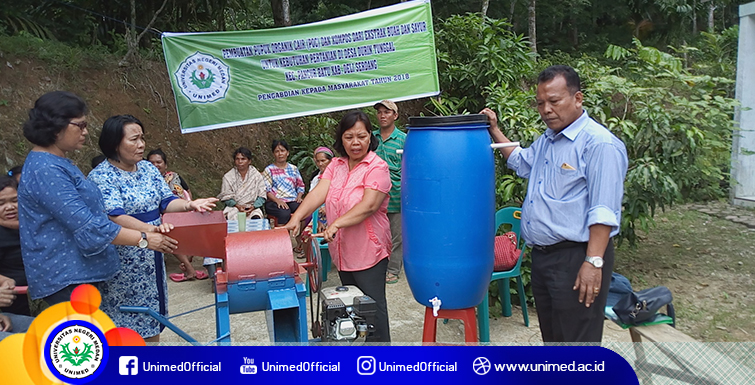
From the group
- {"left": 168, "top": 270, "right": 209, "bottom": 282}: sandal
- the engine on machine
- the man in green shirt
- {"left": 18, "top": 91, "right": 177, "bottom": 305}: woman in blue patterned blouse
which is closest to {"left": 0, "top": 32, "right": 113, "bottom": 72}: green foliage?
{"left": 168, "top": 270, "right": 209, "bottom": 282}: sandal

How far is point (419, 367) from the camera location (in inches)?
58.0

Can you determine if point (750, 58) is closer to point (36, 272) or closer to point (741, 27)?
point (741, 27)

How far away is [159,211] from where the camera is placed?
9.02 feet

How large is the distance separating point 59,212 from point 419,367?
156cm

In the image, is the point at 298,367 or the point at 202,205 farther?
the point at 202,205

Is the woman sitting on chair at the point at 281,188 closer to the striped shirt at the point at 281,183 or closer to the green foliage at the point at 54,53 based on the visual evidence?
the striped shirt at the point at 281,183

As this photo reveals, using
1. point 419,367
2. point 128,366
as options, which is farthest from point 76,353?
point 419,367

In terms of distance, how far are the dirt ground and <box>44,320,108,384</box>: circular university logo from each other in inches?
72.9

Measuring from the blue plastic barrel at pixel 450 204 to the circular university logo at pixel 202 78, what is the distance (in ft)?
11.4

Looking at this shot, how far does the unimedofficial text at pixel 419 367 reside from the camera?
1.47 meters

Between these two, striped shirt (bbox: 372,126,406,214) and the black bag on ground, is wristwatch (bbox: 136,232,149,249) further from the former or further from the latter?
striped shirt (bbox: 372,126,406,214)

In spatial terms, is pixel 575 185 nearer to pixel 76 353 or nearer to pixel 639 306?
pixel 639 306

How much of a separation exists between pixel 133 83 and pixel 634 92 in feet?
21.3

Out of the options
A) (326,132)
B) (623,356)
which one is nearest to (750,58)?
(326,132)
